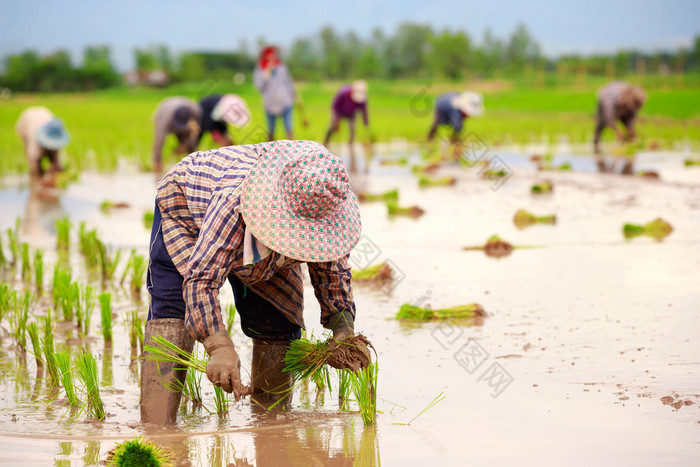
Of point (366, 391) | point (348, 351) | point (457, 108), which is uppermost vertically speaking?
point (457, 108)

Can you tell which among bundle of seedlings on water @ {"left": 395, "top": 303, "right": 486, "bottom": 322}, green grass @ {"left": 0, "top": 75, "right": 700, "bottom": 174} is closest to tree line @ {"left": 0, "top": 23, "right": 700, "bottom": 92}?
green grass @ {"left": 0, "top": 75, "right": 700, "bottom": 174}

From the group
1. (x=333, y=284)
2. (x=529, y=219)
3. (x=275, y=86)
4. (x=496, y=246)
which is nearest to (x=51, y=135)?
(x=275, y=86)

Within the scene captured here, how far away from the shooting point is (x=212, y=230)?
8.97 ft

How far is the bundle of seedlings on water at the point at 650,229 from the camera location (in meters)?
6.70

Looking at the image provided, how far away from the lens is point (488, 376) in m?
3.65

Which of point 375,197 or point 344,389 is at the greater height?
point 344,389

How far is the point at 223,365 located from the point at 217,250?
358 mm

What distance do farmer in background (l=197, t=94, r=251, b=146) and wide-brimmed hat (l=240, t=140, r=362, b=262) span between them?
7.42 metres

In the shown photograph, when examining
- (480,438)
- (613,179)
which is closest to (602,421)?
(480,438)

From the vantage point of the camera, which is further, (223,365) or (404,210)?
(404,210)

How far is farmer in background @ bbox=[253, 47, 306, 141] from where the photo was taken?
37.7 feet

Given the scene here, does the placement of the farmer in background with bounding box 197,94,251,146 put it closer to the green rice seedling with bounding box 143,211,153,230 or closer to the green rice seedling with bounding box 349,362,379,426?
the green rice seedling with bounding box 143,211,153,230

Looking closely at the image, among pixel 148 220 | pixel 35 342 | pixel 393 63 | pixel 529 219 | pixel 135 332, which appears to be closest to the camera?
pixel 35 342

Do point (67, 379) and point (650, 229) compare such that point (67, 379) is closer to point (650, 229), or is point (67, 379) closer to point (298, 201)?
point (298, 201)
